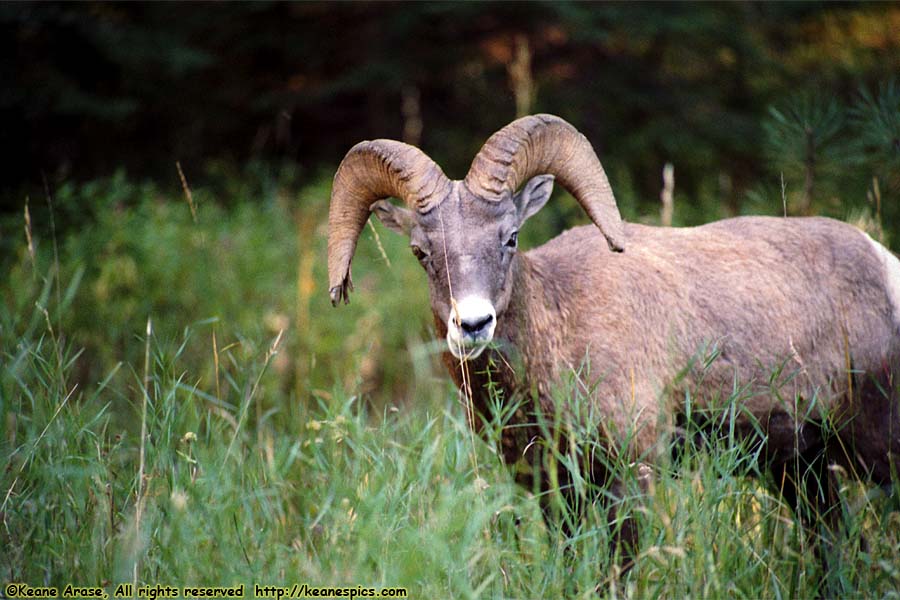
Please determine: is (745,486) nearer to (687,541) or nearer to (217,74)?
(687,541)

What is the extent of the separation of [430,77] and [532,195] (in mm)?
8481

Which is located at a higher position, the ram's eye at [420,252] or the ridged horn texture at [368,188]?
the ridged horn texture at [368,188]

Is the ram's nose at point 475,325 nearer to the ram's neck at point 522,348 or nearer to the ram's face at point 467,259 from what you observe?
the ram's face at point 467,259

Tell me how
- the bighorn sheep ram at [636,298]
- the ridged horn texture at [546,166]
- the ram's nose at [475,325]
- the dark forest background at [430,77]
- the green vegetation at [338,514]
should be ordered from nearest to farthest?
the green vegetation at [338,514] → the ram's nose at [475,325] → the bighorn sheep ram at [636,298] → the ridged horn texture at [546,166] → the dark forest background at [430,77]

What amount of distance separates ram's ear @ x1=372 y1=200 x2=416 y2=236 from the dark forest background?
573 centimetres

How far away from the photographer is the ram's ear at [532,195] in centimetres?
502

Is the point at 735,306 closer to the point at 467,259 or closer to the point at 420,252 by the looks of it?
the point at 467,259

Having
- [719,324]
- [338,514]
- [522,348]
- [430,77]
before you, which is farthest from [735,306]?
[430,77]

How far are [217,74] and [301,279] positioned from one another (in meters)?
6.33

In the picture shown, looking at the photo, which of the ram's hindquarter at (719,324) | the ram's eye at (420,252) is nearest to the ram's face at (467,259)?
the ram's eye at (420,252)

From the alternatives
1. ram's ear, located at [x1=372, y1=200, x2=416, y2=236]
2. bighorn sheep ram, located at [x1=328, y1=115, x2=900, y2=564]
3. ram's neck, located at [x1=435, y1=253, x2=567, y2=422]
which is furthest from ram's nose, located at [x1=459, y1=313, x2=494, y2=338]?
ram's ear, located at [x1=372, y1=200, x2=416, y2=236]

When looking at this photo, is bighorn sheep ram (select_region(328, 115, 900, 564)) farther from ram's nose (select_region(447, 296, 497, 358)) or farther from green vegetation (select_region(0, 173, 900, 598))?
green vegetation (select_region(0, 173, 900, 598))

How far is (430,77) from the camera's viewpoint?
13125mm

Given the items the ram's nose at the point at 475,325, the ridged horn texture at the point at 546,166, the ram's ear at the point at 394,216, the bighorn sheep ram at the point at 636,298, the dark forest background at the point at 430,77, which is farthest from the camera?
the dark forest background at the point at 430,77
